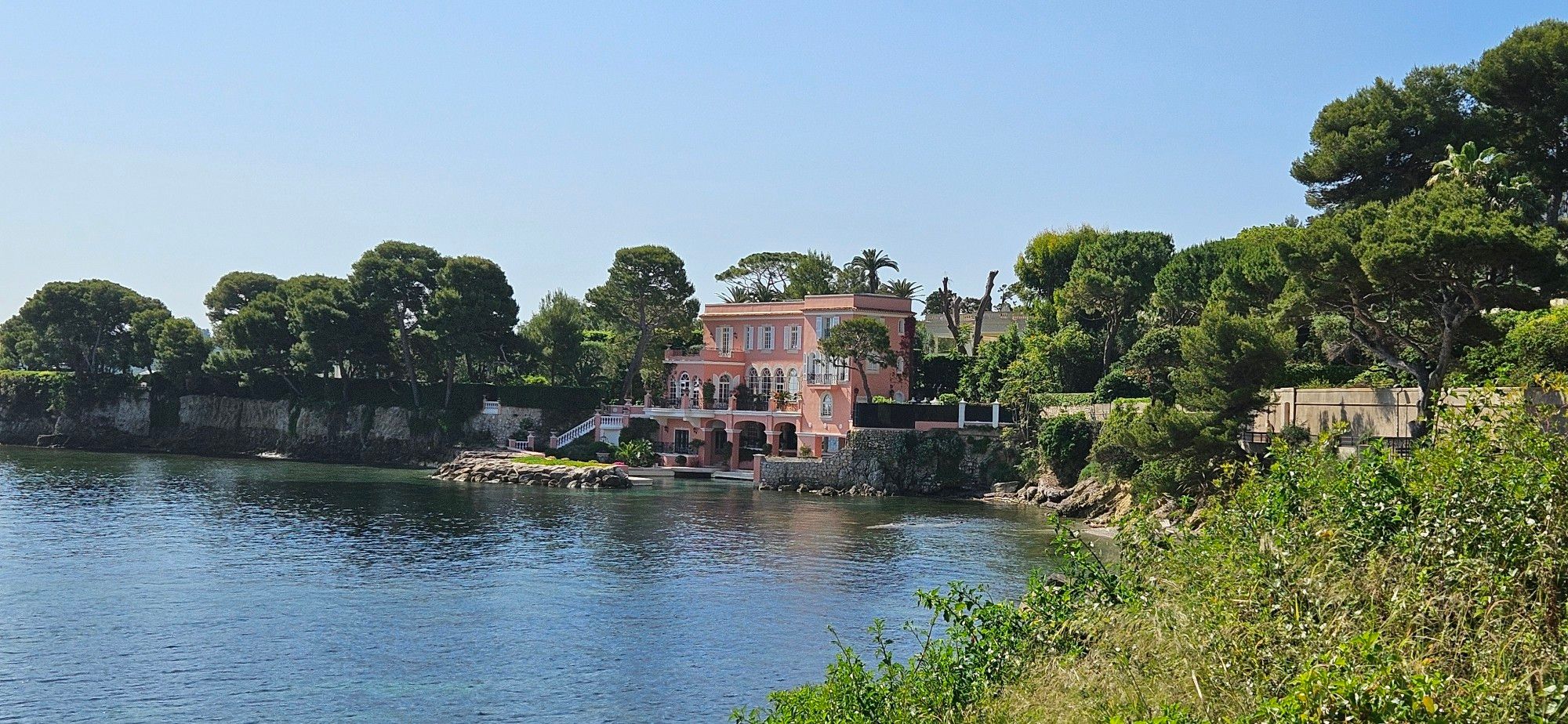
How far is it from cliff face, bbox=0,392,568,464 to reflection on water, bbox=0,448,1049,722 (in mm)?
20441

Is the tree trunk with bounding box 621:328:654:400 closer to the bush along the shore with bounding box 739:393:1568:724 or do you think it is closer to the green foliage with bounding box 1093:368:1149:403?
the green foliage with bounding box 1093:368:1149:403

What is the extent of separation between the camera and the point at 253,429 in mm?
81750

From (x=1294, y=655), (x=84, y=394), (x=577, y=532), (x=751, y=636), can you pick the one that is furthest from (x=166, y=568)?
(x=84, y=394)

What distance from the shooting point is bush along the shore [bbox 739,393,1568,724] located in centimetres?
1012

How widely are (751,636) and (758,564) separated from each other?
31.1 ft

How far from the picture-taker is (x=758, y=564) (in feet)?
119

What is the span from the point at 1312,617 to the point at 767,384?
58275mm

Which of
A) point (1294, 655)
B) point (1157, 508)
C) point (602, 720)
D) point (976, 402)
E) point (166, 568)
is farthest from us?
point (976, 402)

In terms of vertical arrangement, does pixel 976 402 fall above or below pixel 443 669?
above

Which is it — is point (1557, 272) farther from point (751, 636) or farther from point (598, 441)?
point (598, 441)

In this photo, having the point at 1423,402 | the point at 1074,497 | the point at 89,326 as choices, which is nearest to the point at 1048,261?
the point at 1074,497

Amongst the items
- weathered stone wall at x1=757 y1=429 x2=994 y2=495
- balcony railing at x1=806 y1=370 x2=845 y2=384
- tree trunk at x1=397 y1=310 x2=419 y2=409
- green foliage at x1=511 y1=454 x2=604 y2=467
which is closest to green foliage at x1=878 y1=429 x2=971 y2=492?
weathered stone wall at x1=757 y1=429 x2=994 y2=495

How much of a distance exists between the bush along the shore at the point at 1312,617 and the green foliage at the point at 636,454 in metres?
48.9

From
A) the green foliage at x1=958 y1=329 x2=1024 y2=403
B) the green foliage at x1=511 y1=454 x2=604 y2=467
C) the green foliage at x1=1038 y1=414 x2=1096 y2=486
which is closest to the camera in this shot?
the green foliage at x1=1038 y1=414 x2=1096 y2=486
